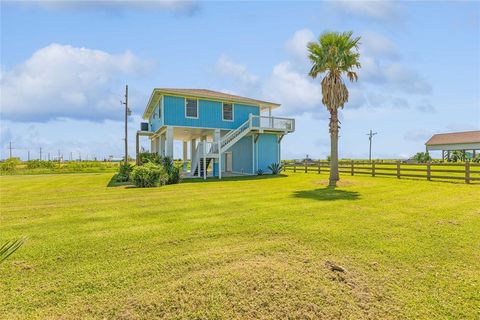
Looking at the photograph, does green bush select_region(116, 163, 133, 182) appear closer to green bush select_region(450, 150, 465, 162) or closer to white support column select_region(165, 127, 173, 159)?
white support column select_region(165, 127, 173, 159)

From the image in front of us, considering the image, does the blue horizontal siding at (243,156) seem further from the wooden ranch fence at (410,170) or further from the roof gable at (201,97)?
the wooden ranch fence at (410,170)

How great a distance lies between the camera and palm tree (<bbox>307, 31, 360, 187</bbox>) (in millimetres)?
15820

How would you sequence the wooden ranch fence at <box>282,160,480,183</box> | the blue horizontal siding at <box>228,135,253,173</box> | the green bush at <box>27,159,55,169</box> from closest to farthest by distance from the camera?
the wooden ranch fence at <box>282,160,480,183</box> → the blue horizontal siding at <box>228,135,253,173</box> → the green bush at <box>27,159,55,169</box>

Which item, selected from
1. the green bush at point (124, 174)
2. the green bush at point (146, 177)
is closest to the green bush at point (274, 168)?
the green bush at point (146, 177)

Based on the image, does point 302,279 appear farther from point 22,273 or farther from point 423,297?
point 22,273

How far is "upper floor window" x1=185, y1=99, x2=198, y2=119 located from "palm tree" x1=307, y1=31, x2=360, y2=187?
8.70m

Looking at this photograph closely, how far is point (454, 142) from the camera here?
148 ft

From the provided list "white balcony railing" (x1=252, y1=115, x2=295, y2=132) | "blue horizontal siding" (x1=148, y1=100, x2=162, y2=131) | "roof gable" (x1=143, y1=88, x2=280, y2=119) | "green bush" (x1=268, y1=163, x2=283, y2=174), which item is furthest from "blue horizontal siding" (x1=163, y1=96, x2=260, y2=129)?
"green bush" (x1=268, y1=163, x2=283, y2=174)

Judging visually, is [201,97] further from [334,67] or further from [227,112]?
[334,67]

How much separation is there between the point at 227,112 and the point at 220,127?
57.2 inches

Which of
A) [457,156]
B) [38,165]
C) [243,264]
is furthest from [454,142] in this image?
[38,165]

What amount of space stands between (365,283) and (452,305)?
3.22ft

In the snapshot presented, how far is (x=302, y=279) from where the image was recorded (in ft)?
13.5

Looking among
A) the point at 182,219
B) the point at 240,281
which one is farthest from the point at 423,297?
the point at 182,219
